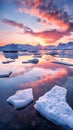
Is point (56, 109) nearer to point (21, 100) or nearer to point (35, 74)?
point (21, 100)

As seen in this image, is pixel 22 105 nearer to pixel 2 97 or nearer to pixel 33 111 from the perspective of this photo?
pixel 33 111

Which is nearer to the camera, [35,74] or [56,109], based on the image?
[56,109]

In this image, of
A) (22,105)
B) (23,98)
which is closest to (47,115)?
(22,105)

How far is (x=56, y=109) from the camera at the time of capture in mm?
3373

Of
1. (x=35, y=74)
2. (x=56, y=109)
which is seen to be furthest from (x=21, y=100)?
(x=35, y=74)

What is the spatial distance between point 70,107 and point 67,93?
1138 millimetres

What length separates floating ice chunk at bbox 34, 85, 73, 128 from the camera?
293cm

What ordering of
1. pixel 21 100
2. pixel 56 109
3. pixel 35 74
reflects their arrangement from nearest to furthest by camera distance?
pixel 56 109 < pixel 21 100 < pixel 35 74

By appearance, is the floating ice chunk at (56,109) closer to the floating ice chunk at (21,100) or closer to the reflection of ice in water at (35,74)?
the floating ice chunk at (21,100)

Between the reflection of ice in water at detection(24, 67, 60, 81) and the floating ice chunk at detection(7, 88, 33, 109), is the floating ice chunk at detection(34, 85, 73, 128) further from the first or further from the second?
the reflection of ice in water at detection(24, 67, 60, 81)

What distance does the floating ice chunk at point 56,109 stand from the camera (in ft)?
9.61

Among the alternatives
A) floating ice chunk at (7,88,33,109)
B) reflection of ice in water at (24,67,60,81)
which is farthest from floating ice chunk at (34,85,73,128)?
reflection of ice in water at (24,67,60,81)

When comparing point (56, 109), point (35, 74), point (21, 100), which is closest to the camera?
point (56, 109)

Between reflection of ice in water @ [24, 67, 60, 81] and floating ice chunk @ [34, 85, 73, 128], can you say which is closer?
floating ice chunk @ [34, 85, 73, 128]
